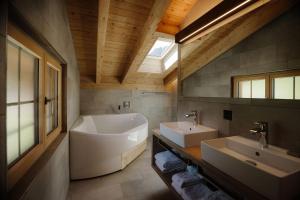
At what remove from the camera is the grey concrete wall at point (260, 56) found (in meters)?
1.23

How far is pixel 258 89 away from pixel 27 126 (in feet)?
6.09

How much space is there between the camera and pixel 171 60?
3.69 meters

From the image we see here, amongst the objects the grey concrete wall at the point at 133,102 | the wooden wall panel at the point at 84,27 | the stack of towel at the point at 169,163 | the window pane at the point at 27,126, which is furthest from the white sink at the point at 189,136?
the grey concrete wall at the point at 133,102

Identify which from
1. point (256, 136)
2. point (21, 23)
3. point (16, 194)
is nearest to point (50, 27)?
point (21, 23)

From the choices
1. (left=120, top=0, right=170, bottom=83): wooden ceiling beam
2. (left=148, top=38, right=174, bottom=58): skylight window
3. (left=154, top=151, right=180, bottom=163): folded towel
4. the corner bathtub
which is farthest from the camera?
(left=148, top=38, right=174, bottom=58): skylight window

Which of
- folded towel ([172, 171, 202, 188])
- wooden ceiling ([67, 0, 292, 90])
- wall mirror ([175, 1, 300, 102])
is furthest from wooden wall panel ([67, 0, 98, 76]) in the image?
A: folded towel ([172, 171, 202, 188])

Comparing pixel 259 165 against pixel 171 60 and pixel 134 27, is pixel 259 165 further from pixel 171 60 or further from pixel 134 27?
pixel 171 60

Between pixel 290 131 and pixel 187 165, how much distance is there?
45.2 inches

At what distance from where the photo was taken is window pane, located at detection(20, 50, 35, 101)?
105 cm

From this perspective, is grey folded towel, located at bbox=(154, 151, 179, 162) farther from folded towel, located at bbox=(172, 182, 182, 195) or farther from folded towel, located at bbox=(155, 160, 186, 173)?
folded towel, located at bbox=(172, 182, 182, 195)

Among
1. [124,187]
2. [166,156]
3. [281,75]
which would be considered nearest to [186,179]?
[166,156]

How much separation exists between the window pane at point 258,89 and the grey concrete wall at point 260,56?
10 cm

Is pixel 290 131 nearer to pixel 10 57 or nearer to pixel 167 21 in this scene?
pixel 10 57

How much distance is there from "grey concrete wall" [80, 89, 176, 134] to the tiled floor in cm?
184
